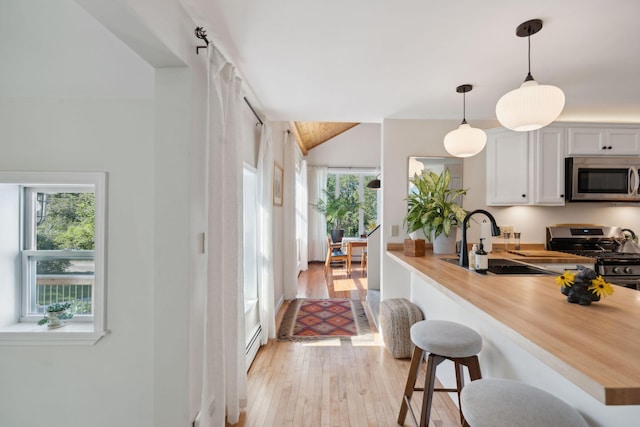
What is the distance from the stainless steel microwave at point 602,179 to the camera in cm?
284

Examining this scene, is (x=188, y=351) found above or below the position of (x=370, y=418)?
above

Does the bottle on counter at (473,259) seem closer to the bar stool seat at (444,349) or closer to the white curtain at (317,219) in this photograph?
the bar stool seat at (444,349)

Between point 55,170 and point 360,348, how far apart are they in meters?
2.81

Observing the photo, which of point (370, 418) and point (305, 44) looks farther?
point (370, 418)

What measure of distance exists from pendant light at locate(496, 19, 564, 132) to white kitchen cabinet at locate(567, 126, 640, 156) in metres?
2.01

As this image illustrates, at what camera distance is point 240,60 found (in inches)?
76.5

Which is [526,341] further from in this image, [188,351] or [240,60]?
[240,60]

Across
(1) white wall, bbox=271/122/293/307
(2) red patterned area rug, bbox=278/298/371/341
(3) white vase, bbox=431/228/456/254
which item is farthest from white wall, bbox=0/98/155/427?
(3) white vase, bbox=431/228/456/254

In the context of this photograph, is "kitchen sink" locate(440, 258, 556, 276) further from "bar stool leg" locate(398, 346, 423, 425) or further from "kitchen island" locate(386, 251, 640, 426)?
"bar stool leg" locate(398, 346, 423, 425)

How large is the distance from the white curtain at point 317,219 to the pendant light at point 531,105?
5.67 m

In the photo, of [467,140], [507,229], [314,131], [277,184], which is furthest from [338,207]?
[467,140]

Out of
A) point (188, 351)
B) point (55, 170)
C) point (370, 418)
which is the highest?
point (55, 170)

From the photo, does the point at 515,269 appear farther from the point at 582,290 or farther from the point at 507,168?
the point at 507,168

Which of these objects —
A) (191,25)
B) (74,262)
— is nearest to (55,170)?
(74,262)
